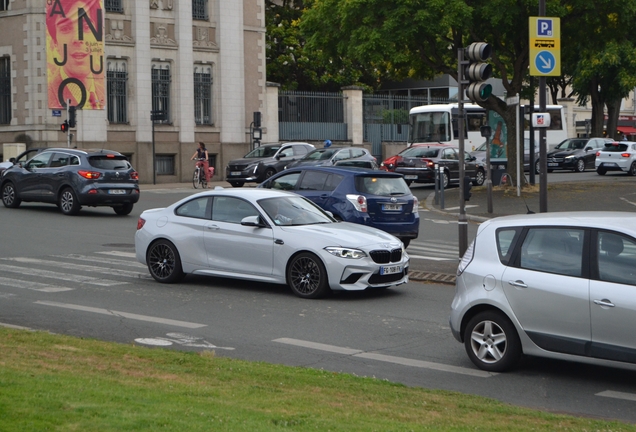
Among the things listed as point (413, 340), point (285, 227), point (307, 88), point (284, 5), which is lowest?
point (413, 340)

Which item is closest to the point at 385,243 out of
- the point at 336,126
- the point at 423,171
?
the point at 423,171

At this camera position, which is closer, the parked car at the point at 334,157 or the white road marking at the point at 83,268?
the white road marking at the point at 83,268

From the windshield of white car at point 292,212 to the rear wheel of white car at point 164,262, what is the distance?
151 centimetres

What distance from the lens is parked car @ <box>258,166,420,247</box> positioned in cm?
1823

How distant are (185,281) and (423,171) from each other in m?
24.8

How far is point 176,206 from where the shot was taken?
14.7 m

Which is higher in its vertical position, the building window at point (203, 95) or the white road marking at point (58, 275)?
the building window at point (203, 95)

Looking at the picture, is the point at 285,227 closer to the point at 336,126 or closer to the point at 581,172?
the point at 336,126

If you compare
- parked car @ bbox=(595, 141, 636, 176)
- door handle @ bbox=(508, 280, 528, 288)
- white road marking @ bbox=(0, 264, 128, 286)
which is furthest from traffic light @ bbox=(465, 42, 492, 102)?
parked car @ bbox=(595, 141, 636, 176)

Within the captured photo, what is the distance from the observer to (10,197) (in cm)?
2666

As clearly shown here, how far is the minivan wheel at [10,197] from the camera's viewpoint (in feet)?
87.1

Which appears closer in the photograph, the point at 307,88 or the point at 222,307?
the point at 222,307

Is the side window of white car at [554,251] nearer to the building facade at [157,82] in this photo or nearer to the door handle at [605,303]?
the door handle at [605,303]

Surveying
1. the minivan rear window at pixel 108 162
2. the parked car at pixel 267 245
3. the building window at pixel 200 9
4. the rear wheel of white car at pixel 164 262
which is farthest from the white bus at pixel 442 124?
the rear wheel of white car at pixel 164 262
